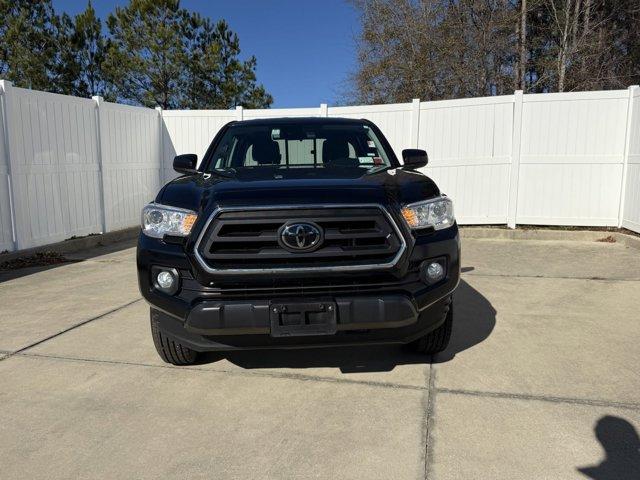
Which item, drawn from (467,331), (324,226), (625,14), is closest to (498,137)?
(467,331)

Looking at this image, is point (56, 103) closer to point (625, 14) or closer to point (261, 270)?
point (261, 270)

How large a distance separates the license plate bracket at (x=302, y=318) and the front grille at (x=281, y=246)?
21cm

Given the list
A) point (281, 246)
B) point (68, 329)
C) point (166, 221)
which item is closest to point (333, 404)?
point (281, 246)

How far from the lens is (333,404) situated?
310cm

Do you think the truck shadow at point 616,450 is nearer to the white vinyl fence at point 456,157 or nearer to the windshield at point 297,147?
the windshield at point 297,147

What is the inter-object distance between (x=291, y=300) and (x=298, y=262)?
0.70ft

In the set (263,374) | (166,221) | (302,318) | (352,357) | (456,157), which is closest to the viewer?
(302,318)

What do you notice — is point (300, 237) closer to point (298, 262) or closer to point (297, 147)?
point (298, 262)

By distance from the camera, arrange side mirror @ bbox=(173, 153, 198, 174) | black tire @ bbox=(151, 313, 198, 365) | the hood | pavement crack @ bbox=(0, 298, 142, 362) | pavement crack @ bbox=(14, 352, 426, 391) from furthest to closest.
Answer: side mirror @ bbox=(173, 153, 198, 174)
pavement crack @ bbox=(0, 298, 142, 362)
black tire @ bbox=(151, 313, 198, 365)
pavement crack @ bbox=(14, 352, 426, 391)
the hood

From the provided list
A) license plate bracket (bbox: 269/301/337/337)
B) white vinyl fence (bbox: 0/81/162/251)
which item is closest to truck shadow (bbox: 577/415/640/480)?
license plate bracket (bbox: 269/301/337/337)

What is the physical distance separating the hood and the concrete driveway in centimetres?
120

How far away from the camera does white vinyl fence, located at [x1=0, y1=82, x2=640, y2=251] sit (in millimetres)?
7734

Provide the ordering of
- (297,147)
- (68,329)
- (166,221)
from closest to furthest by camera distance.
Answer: (166,221) < (297,147) < (68,329)

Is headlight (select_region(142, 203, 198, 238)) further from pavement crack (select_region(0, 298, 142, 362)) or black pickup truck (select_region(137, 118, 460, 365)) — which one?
pavement crack (select_region(0, 298, 142, 362))
